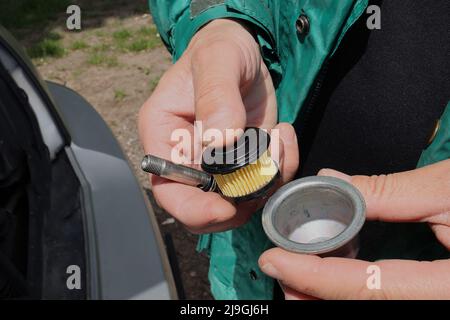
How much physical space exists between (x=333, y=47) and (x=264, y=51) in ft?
0.92

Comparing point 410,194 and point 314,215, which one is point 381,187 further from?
point 314,215

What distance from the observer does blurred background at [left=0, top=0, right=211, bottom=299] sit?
15.8ft

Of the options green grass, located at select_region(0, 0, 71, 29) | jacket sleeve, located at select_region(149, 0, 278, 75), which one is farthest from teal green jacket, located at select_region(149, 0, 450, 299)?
green grass, located at select_region(0, 0, 71, 29)

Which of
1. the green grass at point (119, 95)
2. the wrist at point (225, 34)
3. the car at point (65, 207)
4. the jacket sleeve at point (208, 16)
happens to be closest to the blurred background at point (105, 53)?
the green grass at point (119, 95)

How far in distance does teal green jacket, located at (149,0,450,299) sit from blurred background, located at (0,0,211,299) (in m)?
1.86

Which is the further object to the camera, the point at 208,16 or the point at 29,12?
the point at 29,12

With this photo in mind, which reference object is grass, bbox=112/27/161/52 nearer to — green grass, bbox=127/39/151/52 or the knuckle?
green grass, bbox=127/39/151/52

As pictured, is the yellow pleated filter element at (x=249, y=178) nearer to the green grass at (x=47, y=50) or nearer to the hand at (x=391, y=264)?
the hand at (x=391, y=264)

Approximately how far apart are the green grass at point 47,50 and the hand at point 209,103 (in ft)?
15.8

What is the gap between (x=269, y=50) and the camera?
151cm

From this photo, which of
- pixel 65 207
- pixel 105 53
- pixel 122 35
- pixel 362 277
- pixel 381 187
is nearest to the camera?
pixel 362 277

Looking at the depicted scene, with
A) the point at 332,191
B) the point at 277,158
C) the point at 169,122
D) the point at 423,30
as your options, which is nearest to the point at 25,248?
the point at 169,122

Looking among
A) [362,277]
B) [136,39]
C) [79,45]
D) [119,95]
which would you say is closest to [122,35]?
[136,39]

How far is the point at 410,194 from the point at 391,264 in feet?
0.56
